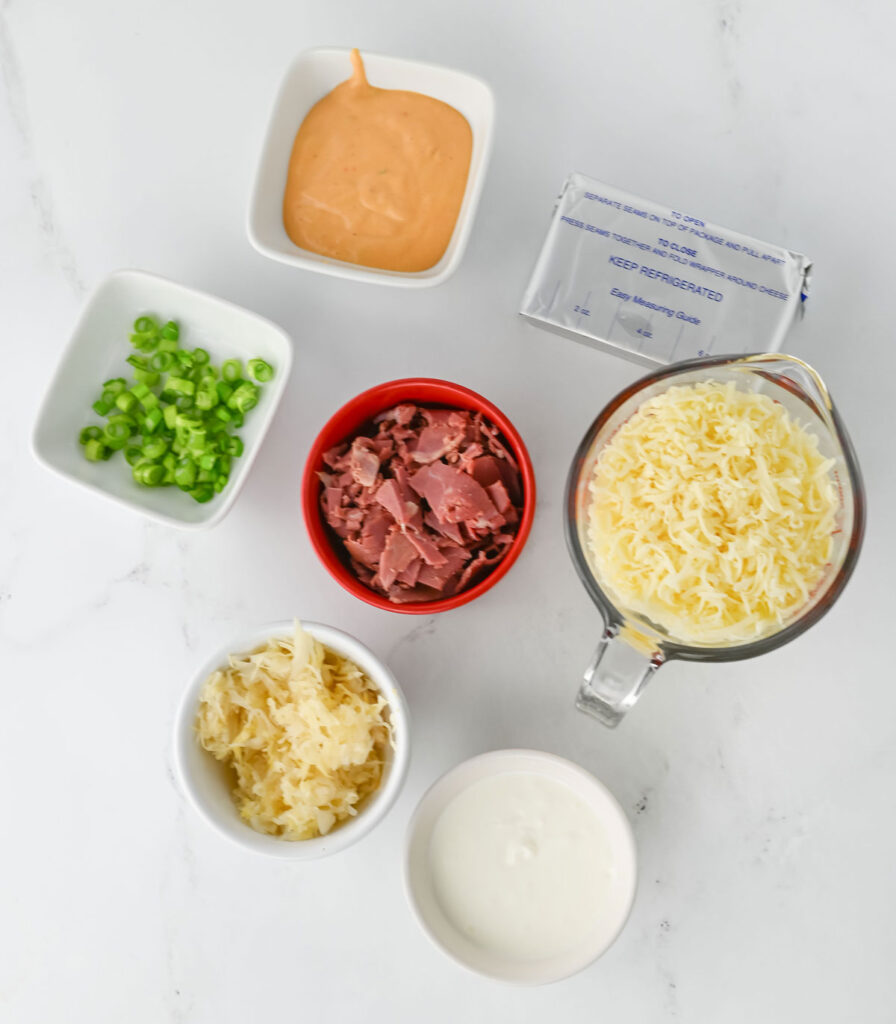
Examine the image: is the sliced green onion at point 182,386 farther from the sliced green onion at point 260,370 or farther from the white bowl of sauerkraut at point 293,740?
the white bowl of sauerkraut at point 293,740

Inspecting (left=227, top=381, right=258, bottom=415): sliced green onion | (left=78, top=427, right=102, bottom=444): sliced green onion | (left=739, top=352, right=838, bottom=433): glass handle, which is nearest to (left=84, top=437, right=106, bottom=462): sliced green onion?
(left=78, top=427, right=102, bottom=444): sliced green onion

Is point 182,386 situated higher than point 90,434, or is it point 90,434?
point 182,386

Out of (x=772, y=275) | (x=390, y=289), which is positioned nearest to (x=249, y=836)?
(x=390, y=289)

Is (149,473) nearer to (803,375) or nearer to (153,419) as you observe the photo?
(153,419)

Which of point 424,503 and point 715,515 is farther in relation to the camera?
point 424,503

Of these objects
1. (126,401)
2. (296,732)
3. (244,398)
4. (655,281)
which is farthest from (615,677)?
(126,401)

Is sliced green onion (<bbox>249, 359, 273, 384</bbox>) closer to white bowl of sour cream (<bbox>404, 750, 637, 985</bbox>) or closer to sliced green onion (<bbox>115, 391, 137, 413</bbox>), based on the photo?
sliced green onion (<bbox>115, 391, 137, 413</bbox>)

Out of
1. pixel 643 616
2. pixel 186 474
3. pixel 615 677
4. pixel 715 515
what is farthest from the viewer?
pixel 186 474
